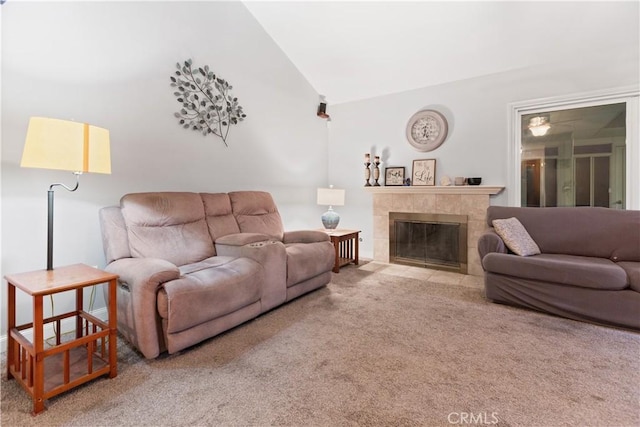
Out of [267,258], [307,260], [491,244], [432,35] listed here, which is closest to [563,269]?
[491,244]

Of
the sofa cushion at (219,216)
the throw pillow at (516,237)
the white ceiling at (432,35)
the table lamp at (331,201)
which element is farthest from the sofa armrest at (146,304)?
the white ceiling at (432,35)

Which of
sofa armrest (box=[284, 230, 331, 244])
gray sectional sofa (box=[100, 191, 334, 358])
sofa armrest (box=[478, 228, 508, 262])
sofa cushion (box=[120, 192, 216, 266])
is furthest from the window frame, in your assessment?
sofa cushion (box=[120, 192, 216, 266])

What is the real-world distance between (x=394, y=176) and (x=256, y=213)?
211cm

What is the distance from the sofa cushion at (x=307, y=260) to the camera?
2.68 meters

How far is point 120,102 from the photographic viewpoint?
2.49 metres

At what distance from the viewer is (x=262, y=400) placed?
4.80 ft

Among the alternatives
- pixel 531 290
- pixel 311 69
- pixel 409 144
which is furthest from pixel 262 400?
pixel 311 69

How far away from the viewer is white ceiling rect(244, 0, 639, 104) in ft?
9.71

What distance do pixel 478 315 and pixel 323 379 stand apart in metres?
1.53

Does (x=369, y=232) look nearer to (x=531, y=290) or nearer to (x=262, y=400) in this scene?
(x=531, y=290)

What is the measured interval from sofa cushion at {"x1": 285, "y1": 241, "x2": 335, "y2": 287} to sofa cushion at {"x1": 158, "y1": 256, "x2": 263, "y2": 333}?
1.32ft

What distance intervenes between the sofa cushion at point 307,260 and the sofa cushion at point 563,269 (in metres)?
1.45

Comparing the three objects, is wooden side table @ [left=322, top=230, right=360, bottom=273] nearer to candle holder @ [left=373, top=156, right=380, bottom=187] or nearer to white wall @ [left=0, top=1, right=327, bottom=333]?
candle holder @ [left=373, top=156, right=380, bottom=187]

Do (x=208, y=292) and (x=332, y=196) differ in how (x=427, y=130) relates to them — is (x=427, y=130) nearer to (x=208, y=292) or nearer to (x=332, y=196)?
(x=332, y=196)
